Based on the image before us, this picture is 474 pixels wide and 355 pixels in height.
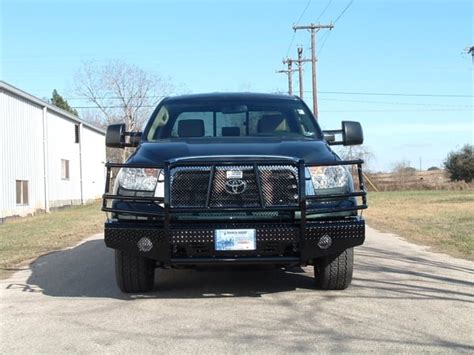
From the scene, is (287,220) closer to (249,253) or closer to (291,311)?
(249,253)

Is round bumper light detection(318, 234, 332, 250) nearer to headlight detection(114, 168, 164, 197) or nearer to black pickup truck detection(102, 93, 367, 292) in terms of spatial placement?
black pickup truck detection(102, 93, 367, 292)

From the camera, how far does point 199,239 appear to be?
5.15 meters

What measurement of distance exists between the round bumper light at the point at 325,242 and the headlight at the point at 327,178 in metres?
0.42

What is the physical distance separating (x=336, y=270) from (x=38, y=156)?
2106cm

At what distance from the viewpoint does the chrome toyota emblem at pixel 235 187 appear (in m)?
5.26

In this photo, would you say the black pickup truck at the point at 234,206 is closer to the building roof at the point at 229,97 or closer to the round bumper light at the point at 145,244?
the round bumper light at the point at 145,244

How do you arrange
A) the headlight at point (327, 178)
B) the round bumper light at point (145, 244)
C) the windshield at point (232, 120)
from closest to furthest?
the round bumper light at point (145, 244) → the headlight at point (327, 178) → the windshield at point (232, 120)

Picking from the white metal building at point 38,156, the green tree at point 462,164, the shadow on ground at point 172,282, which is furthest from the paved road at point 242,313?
the green tree at point 462,164

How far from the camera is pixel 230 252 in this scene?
5230mm

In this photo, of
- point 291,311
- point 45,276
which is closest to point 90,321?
point 291,311

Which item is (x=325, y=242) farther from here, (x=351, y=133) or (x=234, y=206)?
(x=351, y=133)

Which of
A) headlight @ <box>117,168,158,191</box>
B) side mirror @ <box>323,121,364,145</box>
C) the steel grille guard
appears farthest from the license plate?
side mirror @ <box>323,121,364,145</box>

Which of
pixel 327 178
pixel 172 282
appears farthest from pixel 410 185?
pixel 327 178

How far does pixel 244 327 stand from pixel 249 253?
0.71 m
